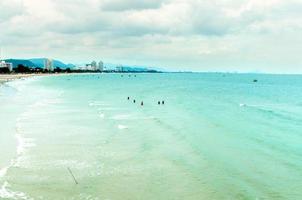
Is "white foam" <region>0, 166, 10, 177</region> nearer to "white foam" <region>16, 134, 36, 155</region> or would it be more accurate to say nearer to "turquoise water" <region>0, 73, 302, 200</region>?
"turquoise water" <region>0, 73, 302, 200</region>

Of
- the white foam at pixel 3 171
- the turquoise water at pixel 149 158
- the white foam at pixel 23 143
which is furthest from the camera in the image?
the white foam at pixel 23 143

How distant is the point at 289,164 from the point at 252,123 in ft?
65.2

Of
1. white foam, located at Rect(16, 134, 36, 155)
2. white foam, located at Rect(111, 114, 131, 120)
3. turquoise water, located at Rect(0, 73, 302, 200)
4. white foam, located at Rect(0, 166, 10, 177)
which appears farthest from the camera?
white foam, located at Rect(111, 114, 131, 120)

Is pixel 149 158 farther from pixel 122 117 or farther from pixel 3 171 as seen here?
pixel 122 117

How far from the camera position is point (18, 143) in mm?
33406

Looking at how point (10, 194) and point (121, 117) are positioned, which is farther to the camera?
point (121, 117)

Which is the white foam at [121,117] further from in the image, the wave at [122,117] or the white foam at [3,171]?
the white foam at [3,171]

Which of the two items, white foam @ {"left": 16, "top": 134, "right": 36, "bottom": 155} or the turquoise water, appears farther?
white foam @ {"left": 16, "top": 134, "right": 36, "bottom": 155}

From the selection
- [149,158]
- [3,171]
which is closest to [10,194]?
[3,171]

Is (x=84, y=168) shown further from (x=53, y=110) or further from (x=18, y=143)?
(x=53, y=110)

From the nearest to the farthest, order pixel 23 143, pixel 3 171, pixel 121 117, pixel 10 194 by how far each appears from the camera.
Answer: pixel 10 194
pixel 3 171
pixel 23 143
pixel 121 117

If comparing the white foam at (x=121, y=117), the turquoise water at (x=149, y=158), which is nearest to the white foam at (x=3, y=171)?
the turquoise water at (x=149, y=158)

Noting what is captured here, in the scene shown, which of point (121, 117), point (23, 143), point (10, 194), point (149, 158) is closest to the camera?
point (10, 194)

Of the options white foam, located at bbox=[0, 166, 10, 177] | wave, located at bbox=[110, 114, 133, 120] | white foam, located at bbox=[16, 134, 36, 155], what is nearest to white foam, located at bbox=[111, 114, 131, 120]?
wave, located at bbox=[110, 114, 133, 120]
